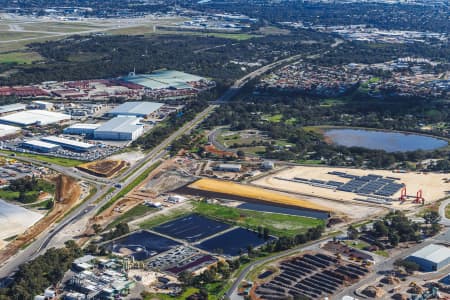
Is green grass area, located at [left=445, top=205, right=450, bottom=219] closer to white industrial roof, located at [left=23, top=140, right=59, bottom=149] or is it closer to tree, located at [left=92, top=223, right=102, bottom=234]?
tree, located at [left=92, top=223, right=102, bottom=234]

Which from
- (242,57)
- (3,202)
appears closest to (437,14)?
(242,57)

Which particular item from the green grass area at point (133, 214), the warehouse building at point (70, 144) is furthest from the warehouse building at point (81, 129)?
the green grass area at point (133, 214)

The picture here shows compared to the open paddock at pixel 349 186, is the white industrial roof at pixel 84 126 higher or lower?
lower

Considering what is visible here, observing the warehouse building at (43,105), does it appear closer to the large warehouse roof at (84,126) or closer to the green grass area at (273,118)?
the large warehouse roof at (84,126)

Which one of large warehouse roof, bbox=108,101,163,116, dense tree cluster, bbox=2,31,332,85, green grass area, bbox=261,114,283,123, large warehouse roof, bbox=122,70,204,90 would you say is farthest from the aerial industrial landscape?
dense tree cluster, bbox=2,31,332,85

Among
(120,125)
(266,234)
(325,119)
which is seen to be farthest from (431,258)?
(325,119)

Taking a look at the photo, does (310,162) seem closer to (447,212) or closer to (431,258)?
(447,212)

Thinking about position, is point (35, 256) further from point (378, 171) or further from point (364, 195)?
point (378, 171)
